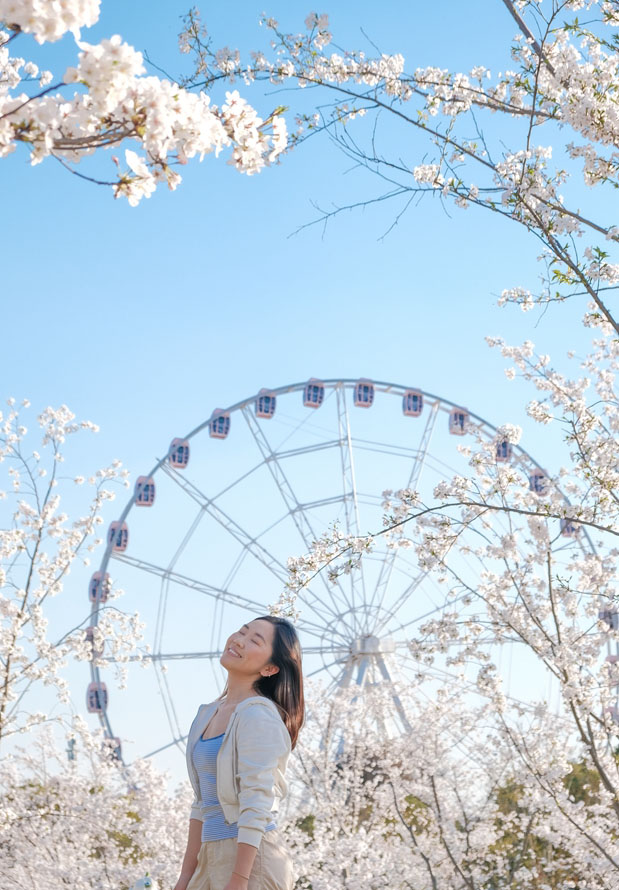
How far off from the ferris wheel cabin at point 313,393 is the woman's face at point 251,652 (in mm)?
19855

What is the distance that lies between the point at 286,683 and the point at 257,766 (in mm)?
346

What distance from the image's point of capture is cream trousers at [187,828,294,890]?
258cm

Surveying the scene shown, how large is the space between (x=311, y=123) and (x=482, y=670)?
4104 mm

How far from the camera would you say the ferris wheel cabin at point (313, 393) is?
74.7 ft

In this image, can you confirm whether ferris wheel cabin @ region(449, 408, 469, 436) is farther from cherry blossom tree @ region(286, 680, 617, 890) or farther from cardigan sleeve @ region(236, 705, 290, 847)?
cardigan sleeve @ region(236, 705, 290, 847)

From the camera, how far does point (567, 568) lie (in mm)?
8773

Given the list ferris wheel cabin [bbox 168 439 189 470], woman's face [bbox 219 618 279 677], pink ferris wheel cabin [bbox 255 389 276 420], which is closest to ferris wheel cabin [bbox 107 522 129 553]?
ferris wheel cabin [bbox 168 439 189 470]

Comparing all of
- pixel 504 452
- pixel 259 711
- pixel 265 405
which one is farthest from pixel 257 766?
pixel 265 405

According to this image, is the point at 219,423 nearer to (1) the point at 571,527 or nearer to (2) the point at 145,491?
(2) the point at 145,491

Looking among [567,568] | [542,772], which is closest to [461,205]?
[567,568]

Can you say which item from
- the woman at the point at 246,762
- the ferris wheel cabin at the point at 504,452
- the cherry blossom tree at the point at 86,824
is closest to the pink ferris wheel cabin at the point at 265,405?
the ferris wheel cabin at the point at 504,452

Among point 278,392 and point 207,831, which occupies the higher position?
point 278,392

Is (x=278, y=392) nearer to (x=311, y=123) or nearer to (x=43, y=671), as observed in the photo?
(x=43, y=671)

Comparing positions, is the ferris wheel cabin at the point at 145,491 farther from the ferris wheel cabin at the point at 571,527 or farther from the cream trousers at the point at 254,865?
the cream trousers at the point at 254,865
